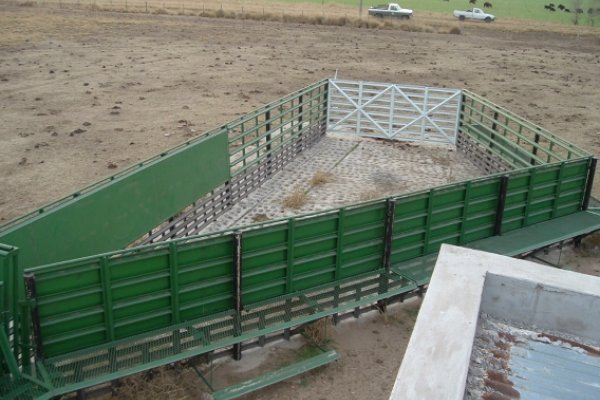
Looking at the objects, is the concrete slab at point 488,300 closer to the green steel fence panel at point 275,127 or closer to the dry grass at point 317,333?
the dry grass at point 317,333

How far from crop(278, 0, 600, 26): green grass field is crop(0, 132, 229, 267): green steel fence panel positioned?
165 ft

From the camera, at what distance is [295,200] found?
1256 cm

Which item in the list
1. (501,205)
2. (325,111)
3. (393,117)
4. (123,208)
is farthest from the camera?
(325,111)

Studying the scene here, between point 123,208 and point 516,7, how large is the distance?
7104 centimetres

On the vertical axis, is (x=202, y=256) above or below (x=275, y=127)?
below

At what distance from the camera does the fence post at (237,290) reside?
7543 mm

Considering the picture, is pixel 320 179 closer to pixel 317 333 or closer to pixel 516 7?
pixel 317 333

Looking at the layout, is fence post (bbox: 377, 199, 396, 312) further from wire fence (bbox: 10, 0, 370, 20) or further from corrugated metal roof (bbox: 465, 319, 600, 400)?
wire fence (bbox: 10, 0, 370, 20)

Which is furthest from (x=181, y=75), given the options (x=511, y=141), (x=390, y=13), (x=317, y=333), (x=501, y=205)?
(x=390, y=13)

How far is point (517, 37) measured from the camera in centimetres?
4266

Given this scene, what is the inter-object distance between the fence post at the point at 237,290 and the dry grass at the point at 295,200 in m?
4.81

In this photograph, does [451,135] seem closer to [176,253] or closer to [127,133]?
[127,133]

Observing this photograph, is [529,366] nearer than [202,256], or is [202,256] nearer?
[529,366]

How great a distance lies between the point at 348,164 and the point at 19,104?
478 inches
